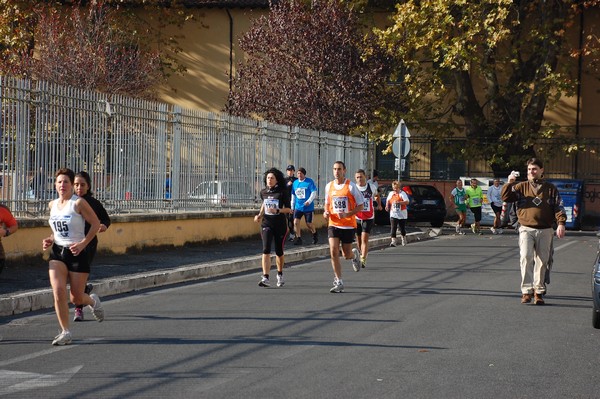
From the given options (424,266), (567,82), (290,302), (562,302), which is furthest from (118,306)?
(567,82)

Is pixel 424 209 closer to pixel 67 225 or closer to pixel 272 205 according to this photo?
pixel 272 205

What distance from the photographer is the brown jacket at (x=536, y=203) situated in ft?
45.2

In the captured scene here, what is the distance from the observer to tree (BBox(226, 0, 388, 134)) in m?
36.9

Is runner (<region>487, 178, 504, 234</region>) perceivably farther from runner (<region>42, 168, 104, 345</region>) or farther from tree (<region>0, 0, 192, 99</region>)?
runner (<region>42, 168, 104, 345</region>)

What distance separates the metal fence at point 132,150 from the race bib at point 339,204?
15.0 ft

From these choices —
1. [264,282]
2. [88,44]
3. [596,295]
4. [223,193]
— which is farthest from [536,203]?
[88,44]

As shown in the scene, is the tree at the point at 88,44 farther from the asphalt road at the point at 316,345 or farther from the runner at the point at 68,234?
the runner at the point at 68,234

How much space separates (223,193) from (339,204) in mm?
9597

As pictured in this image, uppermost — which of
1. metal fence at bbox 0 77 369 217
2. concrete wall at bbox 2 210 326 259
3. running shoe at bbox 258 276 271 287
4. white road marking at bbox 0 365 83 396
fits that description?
metal fence at bbox 0 77 369 217

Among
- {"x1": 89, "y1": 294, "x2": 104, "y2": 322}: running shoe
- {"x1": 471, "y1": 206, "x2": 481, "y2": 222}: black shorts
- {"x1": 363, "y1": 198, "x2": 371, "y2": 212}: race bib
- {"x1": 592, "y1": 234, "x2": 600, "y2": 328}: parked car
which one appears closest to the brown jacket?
{"x1": 592, "y1": 234, "x2": 600, "y2": 328}: parked car

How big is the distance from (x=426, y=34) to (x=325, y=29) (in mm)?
3709

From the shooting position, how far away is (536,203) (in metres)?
13.8

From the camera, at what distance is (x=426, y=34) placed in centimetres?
3550

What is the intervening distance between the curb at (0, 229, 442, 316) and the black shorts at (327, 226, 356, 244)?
2.56 m
